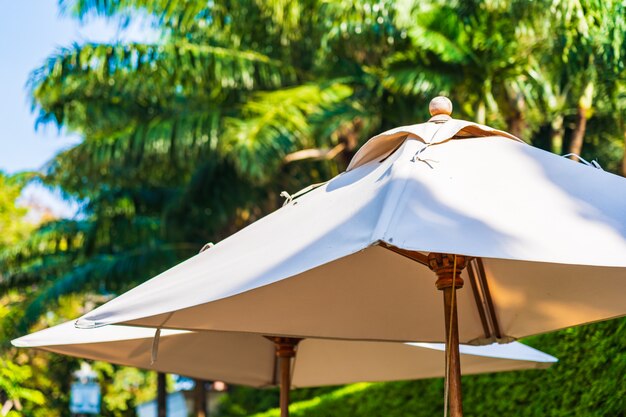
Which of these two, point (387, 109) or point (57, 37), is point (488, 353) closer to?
point (387, 109)

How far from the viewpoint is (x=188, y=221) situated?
2005 centimetres

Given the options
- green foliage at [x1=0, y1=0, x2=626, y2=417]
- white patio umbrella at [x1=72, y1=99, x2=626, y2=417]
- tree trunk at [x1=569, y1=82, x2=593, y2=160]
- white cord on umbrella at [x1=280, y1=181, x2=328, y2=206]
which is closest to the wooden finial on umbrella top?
white patio umbrella at [x1=72, y1=99, x2=626, y2=417]

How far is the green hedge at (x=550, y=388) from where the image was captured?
6.22 metres

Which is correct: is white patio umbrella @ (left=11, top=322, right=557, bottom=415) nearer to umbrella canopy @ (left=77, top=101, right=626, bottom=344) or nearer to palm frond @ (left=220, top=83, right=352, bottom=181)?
umbrella canopy @ (left=77, top=101, right=626, bottom=344)

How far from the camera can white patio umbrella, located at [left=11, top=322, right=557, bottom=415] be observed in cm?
575

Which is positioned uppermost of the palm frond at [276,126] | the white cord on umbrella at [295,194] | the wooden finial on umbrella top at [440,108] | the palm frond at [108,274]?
the palm frond at [276,126]

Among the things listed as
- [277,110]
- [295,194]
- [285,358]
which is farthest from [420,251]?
[277,110]

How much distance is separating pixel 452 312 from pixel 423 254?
655 mm

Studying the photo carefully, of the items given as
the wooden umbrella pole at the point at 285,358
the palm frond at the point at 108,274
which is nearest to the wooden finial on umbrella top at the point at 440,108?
the wooden umbrella pole at the point at 285,358

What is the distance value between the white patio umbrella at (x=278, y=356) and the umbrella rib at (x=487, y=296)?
0.89 meters

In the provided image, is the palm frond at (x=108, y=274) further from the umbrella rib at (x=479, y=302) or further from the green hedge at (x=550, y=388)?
the umbrella rib at (x=479, y=302)

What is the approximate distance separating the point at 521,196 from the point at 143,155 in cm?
1454

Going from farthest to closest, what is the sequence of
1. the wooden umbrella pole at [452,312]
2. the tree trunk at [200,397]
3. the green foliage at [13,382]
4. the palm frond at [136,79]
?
the tree trunk at [200,397]
the palm frond at [136,79]
the green foliage at [13,382]
the wooden umbrella pole at [452,312]

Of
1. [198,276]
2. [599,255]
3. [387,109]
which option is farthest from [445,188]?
[387,109]
